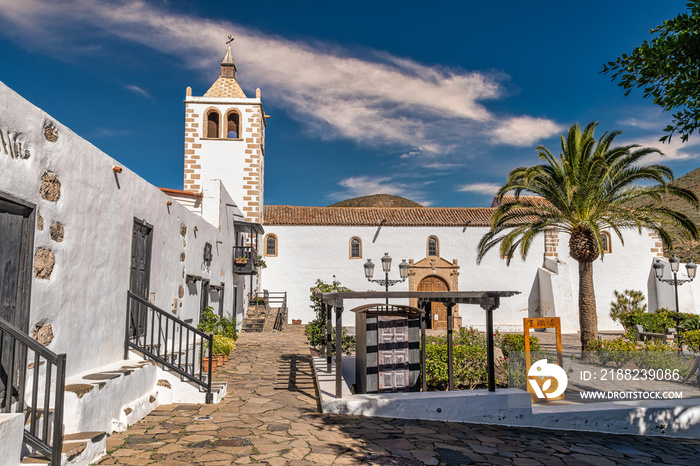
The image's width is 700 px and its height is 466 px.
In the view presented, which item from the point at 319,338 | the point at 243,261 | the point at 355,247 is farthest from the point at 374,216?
the point at 319,338

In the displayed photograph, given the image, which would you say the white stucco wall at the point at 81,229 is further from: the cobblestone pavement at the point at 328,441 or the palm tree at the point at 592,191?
the palm tree at the point at 592,191

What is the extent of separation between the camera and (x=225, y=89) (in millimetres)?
22922

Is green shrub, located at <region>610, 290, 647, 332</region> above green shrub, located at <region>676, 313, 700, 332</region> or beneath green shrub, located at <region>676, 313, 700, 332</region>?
above

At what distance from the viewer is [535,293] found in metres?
26.5

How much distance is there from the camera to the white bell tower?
22.0 meters

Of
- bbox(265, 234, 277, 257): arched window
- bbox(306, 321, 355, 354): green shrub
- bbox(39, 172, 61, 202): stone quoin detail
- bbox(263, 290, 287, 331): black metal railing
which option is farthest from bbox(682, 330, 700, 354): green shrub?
bbox(265, 234, 277, 257): arched window

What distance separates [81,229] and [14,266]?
130 centimetres

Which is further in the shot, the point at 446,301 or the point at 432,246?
the point at 432,246

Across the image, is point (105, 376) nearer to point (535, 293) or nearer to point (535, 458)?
point (535, 458)

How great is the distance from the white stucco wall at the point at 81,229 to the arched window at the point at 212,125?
15.2 metres

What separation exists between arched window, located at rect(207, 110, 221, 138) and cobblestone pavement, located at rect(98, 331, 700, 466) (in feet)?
54.6

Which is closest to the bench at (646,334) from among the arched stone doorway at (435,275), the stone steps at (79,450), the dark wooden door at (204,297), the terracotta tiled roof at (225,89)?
the arched stone doorway at (435,275)

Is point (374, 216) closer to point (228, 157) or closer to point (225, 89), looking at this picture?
point (228, 157)

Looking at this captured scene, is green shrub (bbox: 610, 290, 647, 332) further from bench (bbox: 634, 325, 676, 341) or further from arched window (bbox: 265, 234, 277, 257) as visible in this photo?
arched window (bbox: 265, 234, 277, 257)
